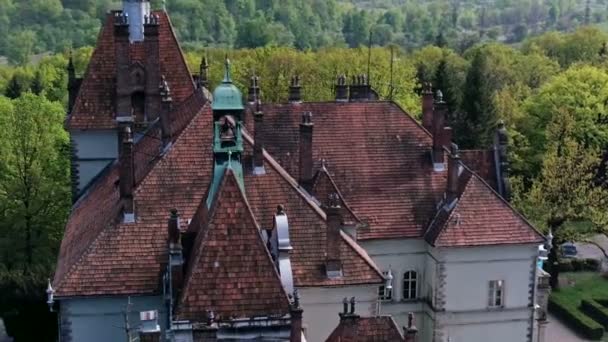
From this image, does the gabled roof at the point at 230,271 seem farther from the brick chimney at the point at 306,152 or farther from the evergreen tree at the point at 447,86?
the evergreen tree at the point at 447,86

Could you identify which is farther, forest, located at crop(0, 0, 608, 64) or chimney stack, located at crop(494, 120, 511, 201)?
forest, located at crop(0, 0, 608, 64)

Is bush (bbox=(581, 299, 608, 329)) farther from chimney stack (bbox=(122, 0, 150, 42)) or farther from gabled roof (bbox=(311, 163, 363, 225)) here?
chimney stack (bbox=(122, 0, 150, 42))

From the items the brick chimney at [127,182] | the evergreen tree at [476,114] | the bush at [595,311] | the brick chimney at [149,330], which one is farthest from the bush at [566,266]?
the brick chimney at [149,330]

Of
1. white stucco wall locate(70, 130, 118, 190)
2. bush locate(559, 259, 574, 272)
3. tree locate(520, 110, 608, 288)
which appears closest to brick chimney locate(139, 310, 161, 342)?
white stucco wall locate(70, 130, 118, 190)

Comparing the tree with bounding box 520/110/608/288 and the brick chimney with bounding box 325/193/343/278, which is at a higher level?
the brick chimney with bounding box 325/193/343/278

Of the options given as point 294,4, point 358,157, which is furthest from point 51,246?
point 294,4
